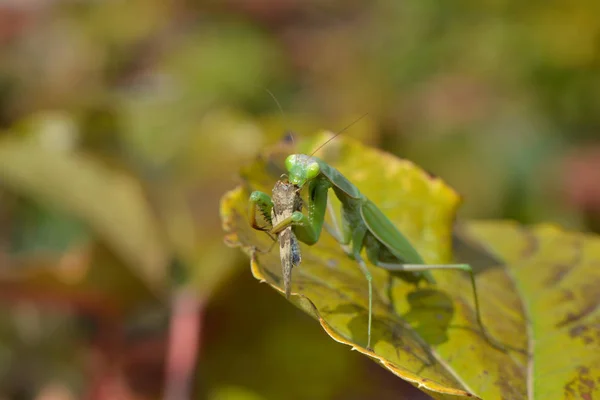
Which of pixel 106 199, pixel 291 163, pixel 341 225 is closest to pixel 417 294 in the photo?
pixel 341 225

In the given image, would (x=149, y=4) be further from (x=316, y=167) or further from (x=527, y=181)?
(x=316, y=167)

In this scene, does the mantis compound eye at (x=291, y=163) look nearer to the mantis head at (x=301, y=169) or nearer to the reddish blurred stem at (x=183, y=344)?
the mantis head at (x=301, y=169)

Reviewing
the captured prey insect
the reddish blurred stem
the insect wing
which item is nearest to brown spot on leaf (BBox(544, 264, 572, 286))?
the insect wing

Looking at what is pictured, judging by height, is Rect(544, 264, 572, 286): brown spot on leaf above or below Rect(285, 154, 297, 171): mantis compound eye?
above

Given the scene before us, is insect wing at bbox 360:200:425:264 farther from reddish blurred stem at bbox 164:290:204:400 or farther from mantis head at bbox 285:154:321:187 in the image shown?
reddish blurred stem at bbox 164:290:204:400

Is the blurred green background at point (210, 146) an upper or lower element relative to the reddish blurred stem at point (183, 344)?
upper

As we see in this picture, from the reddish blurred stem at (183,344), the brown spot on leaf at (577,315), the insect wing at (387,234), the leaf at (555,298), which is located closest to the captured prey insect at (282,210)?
the insect wing at (387,234)

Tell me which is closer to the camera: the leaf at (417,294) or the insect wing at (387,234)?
the leaf at (417,294)
